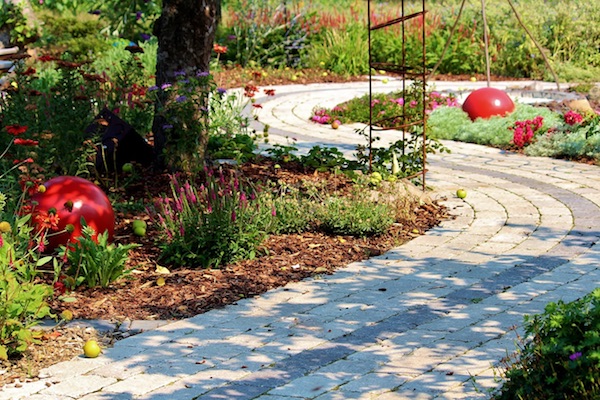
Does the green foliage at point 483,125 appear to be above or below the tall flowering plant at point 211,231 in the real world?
above

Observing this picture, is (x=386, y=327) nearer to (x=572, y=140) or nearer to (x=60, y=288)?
(x=60, y=288)

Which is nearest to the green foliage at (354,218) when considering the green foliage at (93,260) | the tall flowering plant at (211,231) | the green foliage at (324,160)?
the tall flowering plant at (211,231)

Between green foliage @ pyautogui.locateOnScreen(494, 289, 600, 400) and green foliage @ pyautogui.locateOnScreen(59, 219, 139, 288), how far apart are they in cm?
303

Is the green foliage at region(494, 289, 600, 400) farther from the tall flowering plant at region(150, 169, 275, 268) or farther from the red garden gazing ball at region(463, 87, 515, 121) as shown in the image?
the red garden gazing ball at region(463, 87, 515, 121)

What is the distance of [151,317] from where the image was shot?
5727 mm

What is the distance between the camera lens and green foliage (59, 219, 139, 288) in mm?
6059

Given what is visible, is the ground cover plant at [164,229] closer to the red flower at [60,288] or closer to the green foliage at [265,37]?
the red flower at [60,288]

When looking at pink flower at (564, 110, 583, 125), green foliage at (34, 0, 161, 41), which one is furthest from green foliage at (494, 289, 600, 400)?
green foliage at (34, 0, 161, 41)

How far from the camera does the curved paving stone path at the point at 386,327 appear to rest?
15.3ft

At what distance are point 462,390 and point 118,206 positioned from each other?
4177 millimetres

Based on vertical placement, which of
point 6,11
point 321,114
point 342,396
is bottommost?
point 342,396

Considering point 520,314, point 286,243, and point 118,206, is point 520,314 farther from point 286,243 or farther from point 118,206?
point 118,206

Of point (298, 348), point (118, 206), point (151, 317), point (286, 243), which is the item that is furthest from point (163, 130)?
point (298, 348)

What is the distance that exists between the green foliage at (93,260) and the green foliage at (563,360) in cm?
303
